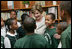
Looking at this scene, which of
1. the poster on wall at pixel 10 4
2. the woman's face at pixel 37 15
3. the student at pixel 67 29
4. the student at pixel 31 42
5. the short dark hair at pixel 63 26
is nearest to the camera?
the student at pixel 67 29

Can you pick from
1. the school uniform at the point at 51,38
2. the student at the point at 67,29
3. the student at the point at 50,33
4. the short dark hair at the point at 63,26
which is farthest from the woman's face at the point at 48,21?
the student at the point at 67,29

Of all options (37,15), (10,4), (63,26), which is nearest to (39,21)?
(37,15)

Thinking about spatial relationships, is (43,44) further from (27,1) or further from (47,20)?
(27,1)

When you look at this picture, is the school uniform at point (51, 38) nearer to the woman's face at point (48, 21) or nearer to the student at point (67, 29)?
the woman's face at point (48, 21)

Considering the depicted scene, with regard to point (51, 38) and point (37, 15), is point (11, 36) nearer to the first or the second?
point (37, 15)

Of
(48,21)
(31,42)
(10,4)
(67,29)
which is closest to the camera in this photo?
(67,29)

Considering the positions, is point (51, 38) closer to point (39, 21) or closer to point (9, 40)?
point (39, 21)

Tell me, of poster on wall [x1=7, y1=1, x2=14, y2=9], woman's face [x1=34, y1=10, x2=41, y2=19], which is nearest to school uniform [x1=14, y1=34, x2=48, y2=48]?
woman's face [x1=34, y1=10, x2=41, y2=19]

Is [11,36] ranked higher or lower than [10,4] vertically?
lower

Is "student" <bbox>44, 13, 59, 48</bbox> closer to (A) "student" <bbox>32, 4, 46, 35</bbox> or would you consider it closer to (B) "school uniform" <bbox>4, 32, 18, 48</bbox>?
(A) "student" <bbox>32, 4, 46, 35</bbox>

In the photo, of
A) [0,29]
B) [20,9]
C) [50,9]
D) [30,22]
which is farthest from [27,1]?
[30,22]

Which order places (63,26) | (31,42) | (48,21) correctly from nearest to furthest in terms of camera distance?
1. (31,42)
2. (63,26)
3. (48,21)

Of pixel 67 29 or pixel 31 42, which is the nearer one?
pixel 67 29

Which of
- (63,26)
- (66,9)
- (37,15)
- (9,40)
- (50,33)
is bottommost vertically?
(9,40)
